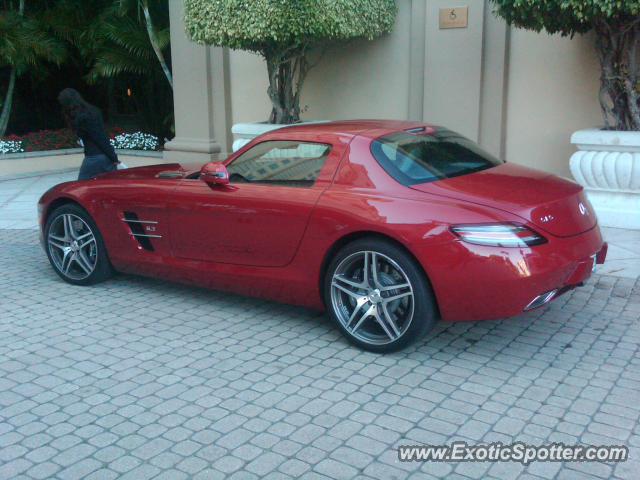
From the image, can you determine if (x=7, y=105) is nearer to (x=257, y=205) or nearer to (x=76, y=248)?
(x=76, y=248)

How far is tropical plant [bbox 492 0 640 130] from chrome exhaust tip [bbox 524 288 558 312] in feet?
11.5

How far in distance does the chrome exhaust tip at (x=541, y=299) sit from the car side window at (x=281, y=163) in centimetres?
166

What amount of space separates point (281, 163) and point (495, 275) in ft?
6.08

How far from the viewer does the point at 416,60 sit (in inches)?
397

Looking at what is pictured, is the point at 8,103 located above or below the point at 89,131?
above

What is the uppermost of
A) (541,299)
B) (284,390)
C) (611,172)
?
(611,172)

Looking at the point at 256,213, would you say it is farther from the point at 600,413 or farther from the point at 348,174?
the point at 600,413

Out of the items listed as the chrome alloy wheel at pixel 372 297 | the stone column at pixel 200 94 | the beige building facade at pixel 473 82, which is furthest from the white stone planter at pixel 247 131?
the chrome alloy wheel at pixel 372 297

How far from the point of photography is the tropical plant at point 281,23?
857 cm

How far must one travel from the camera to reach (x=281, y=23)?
8.55 m

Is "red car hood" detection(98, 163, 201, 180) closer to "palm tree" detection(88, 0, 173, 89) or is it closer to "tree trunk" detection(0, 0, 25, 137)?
"palm tree" detection(88, 0, 173, 89)

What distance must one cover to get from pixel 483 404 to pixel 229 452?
4.61 ft

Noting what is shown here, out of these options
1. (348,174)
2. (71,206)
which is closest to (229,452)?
(348,174)

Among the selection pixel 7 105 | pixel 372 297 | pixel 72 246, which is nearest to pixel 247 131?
pixel 72 246
